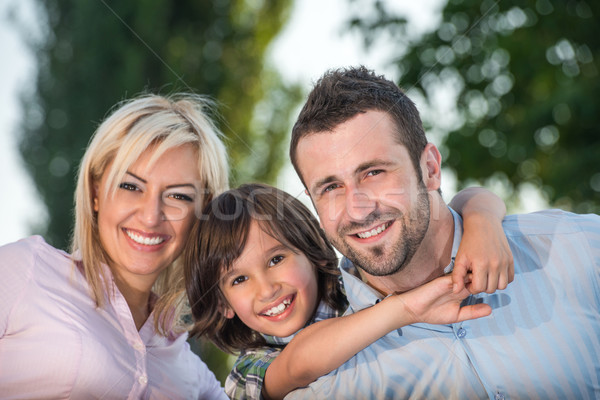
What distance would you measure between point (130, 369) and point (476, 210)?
5.51 feet

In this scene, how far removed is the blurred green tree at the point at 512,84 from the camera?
413 cm

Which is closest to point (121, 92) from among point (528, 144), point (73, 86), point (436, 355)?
point (73, 86)

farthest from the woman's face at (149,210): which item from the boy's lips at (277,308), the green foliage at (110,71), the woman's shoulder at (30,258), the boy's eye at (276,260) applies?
the green foliage at (110,71)

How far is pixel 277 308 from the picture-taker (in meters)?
2.72

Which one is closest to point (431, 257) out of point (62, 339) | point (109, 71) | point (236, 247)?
point (236, 247)

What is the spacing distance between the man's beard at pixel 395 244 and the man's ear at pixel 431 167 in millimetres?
150

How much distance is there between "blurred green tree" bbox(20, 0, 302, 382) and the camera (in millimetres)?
10859

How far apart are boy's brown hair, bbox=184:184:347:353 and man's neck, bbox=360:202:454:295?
0.52 m

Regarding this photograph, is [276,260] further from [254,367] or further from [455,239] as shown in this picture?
[455,239]

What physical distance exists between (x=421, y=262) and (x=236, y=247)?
86 centimetres

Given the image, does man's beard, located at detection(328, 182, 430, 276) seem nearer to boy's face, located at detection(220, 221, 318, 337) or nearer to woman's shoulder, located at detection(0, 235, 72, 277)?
boy's face, located at detection(220, 221, 318, 337)

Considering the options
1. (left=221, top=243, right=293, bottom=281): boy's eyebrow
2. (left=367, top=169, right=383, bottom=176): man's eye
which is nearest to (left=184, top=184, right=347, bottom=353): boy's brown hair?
(left=221, top=243, right=293, bottom=281): boy's eyebrow

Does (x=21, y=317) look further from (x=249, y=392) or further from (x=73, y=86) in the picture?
(x=73, y=86)

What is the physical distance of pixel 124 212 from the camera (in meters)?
2.94
